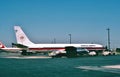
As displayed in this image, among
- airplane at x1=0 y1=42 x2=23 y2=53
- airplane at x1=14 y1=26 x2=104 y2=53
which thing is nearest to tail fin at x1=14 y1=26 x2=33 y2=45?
airplane at x1=14 y1=26 x2=104 y2=53

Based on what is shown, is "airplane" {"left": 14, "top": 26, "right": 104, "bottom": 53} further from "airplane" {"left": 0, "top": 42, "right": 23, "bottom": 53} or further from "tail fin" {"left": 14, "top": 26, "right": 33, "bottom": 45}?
"airplane" {"left": 0, "top": 42, "right": 23, "bottom": 53}

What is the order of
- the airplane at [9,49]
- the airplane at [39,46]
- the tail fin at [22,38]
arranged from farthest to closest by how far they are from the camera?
the airplane at [9,49], the tail fin at [22,38], the airplane at [39,46]

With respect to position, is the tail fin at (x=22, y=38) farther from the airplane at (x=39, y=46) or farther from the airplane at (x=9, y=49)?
the airplane at (x=9, y=49)

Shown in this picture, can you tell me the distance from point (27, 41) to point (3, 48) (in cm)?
1257

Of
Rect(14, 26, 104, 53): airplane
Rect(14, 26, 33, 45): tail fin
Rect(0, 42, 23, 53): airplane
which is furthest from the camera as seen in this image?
Rect(0, 42, 23, 53): airplane

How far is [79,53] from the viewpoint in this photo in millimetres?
87625

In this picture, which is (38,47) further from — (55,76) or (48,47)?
(55,76)

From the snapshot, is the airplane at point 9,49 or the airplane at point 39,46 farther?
the airplane at point 9,49

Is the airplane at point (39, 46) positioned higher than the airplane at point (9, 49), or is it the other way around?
the airplane at point (39, 46)

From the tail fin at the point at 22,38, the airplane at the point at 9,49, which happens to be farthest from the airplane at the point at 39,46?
the airplane at the point at 9,49

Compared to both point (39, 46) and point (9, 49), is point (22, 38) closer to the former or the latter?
point (39, 46)

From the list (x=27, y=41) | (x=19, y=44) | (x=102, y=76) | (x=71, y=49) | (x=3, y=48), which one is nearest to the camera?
(x=102, y=76)

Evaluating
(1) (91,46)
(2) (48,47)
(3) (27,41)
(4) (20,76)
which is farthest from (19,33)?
(4) (20,76)

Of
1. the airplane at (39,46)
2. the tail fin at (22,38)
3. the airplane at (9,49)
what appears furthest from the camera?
the airplane at (9,49)
